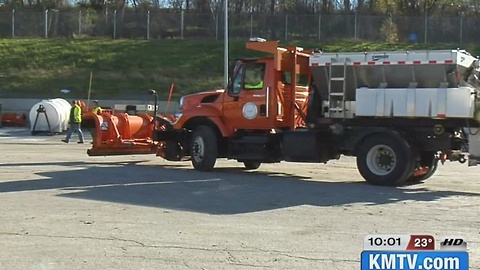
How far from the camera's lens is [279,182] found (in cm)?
1592

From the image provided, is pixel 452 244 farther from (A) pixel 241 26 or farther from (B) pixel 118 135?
(A) pixel 241 26

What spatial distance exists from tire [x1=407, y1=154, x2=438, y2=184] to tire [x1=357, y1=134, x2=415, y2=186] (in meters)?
0.57

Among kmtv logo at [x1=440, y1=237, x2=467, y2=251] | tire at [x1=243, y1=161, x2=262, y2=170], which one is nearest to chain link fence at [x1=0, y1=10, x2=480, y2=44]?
tire at [x1=243, y1=161, x2=262, y2=170]

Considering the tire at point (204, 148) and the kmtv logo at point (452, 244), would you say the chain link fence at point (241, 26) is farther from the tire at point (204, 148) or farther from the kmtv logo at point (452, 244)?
the kmtv logo at point (452, 244)

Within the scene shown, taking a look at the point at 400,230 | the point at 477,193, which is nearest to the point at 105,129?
the point at 477,193

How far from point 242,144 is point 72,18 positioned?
1668 inches

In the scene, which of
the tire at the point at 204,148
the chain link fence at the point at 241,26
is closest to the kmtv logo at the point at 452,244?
the tire at the point at 204,148

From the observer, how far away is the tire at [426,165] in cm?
1543

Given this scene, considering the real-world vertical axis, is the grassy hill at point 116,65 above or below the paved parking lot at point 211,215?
above

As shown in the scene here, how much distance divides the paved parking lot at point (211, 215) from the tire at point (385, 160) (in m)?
0.26

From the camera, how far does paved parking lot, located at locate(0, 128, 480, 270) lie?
27.4 ft

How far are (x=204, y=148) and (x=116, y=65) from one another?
33245mm

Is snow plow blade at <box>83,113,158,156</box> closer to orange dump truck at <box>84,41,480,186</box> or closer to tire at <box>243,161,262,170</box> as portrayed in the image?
orange dump truck at <box>84,41,480,186</box>

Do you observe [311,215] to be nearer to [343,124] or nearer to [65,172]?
[343,124]
